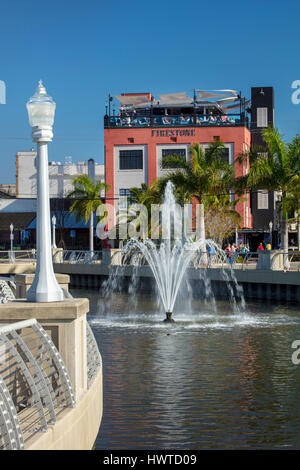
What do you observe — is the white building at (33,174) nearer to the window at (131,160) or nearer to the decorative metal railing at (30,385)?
the window at (131,160)

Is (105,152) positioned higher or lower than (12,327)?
higher

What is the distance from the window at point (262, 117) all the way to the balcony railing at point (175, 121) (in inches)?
246

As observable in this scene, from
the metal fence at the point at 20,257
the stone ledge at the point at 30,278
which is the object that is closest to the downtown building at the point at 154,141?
the metal fence at the point at 20,257

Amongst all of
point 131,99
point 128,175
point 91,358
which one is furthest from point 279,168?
point 131,99

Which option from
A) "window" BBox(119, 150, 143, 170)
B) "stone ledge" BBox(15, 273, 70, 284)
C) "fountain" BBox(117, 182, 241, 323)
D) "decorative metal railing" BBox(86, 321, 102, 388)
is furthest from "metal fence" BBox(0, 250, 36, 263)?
"decorative metal railing" BBox(86, 321, 102, 388)

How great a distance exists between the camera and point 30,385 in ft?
25.2

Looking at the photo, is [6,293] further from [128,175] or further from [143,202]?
[128,175]

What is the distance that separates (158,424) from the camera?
12.7 meters

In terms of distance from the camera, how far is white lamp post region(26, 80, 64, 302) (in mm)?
9867

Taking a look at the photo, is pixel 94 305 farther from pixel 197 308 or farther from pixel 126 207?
pixel 126 207

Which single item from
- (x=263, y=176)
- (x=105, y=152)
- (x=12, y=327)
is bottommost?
(x=12, y=327)

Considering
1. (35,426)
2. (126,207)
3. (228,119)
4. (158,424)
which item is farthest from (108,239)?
(35,426)

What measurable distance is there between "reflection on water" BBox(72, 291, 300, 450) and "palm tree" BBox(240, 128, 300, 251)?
52.7 feet
